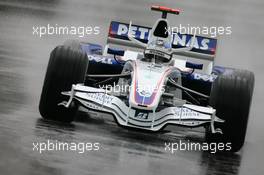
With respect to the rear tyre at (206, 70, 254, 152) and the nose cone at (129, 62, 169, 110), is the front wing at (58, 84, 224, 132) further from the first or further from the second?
the rear tyre at (206, 70, 254, 152)

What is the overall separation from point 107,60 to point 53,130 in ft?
10.9

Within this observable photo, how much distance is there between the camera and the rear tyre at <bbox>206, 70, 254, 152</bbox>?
40.2 ft

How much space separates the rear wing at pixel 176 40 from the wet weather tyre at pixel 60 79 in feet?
10.4

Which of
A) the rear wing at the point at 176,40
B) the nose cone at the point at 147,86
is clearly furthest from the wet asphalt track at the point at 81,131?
the rear wing at the point at 176,40

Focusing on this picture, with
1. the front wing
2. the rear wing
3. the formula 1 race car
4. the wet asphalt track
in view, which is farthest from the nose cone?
the rear wing

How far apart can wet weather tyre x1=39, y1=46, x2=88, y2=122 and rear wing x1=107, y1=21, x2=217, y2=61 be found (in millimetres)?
3158

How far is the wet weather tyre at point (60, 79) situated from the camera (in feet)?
41.5

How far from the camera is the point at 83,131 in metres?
12.4

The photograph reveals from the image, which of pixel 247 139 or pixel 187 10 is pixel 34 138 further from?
pixel 187 10

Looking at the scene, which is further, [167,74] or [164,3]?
[164,3]

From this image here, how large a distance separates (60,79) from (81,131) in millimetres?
922

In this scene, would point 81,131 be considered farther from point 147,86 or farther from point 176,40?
point 176,40

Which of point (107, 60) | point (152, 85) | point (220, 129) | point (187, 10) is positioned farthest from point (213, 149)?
point (187, 10)

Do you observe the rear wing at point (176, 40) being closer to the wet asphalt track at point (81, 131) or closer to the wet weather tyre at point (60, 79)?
the wet asphalt track at point (81, 131)
